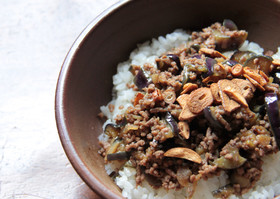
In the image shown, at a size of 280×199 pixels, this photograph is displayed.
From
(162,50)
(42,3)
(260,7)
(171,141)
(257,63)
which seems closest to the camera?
(171,141)

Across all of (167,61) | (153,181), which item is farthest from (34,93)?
(153,181)

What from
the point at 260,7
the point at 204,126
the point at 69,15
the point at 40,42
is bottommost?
the point at 40,42

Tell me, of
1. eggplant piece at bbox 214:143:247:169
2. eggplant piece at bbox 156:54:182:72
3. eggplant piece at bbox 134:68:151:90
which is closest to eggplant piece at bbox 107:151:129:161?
eggplant piece at bbox 134:68:151:90

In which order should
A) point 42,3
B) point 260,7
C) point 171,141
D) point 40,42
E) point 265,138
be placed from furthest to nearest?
point 42,3
point 40,42
point 260,7
point 171,141
point 265,138

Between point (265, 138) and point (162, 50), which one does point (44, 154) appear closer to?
point (162, 50)

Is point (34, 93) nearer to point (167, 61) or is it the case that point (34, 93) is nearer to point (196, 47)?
point (167, 61)

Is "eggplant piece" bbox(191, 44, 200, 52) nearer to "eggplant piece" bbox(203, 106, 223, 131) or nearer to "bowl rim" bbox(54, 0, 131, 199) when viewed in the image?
"bowl rim" bbox(54, 0, 131, 199)

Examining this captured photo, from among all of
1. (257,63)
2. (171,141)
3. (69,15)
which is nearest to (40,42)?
(69,15)
